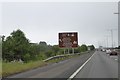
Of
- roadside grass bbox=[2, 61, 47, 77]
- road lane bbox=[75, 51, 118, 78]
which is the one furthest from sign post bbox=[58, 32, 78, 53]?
roadside grass bbox=[2, 61, 47, 77]

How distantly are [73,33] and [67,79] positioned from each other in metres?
50.9

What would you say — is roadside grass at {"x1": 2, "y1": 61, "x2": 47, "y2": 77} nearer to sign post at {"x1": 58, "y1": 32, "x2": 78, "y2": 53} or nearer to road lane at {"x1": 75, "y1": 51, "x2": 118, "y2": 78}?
road lane at {"x1": 75, "y1": 51, "x2": 118, "y2": 78}

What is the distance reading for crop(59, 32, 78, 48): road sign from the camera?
66.8m

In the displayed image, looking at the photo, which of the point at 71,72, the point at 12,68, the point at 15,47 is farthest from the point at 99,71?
the point at 15,47

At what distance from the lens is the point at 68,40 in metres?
67.8

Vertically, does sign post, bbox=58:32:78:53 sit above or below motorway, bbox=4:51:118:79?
above

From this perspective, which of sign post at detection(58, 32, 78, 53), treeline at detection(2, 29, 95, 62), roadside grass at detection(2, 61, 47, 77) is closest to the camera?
roadside grass at detection(2, 61, 47, 77)

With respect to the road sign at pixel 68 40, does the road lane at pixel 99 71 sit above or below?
below

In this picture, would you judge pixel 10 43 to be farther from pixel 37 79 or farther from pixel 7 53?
pixel 37 79

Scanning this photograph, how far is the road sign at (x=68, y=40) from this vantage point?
219 feet

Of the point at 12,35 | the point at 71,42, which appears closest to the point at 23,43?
the point at 12,35

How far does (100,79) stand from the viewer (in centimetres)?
1703

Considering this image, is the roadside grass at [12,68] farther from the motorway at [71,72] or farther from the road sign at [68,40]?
the road sign at [68,40]

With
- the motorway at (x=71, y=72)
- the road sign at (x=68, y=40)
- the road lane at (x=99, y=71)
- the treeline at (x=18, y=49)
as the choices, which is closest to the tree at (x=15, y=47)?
the treeline at (x=18, y=49)
